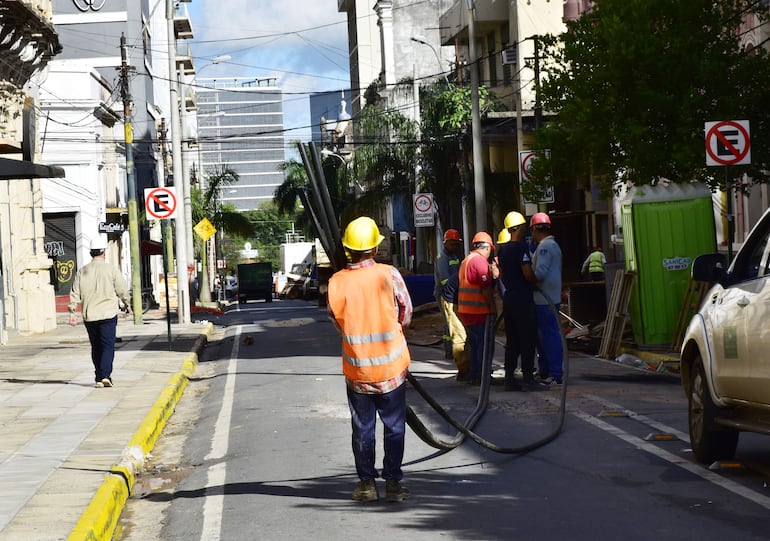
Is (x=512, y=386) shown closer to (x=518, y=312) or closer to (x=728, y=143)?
(x=518, y=312)

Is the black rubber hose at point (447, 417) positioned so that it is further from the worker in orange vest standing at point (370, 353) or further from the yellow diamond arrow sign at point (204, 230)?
the yellow diamond arrow sign at point (204, 230)

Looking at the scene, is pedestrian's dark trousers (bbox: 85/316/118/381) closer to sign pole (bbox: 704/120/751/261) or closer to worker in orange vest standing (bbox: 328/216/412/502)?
sign pole (bbox: 704/120/751/261)

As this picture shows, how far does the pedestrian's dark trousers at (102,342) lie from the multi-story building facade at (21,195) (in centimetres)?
976

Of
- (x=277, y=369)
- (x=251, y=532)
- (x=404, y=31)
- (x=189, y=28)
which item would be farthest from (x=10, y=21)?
(x=189, y=28)

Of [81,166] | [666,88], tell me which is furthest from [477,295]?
[81,166]

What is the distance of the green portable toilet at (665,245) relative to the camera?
1908 cm

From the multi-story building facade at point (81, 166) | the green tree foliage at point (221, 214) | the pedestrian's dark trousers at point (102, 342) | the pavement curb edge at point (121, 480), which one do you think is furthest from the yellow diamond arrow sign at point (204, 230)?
the pavement curb edge at point (121, 480)

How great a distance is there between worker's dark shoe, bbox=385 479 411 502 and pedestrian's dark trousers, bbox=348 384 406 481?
38mm

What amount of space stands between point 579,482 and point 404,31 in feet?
265

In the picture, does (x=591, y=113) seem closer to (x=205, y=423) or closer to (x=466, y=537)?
(x=205, y=423)

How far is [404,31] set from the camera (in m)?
87.6

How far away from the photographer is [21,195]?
1296 inches

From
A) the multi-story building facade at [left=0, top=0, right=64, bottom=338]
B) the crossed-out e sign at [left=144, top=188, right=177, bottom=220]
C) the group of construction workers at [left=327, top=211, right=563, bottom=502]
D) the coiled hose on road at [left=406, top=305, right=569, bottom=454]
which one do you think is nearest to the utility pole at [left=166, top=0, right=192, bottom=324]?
the multi-story building facade at [left=0, top=0, right=64, bottom=338]

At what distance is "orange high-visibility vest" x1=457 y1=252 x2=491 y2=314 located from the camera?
15.1 metres
